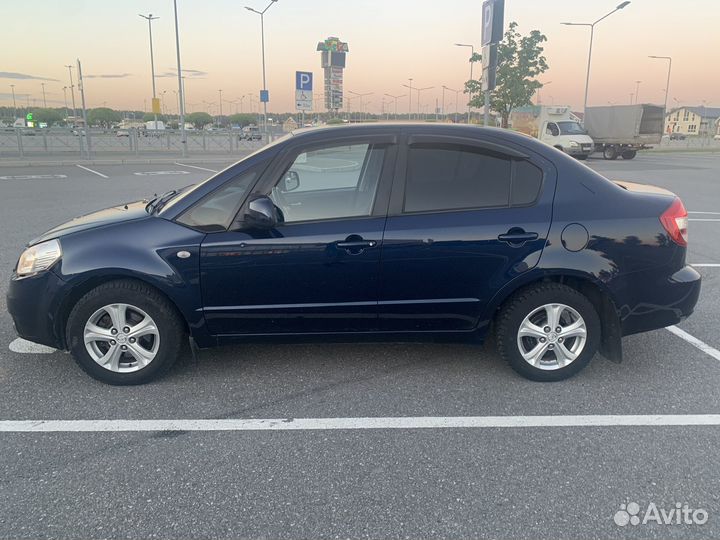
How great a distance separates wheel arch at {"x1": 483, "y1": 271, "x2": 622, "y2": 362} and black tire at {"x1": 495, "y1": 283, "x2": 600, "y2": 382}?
0.16 ft

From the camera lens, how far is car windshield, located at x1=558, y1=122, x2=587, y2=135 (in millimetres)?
28406

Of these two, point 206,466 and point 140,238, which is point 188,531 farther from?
point 140,238

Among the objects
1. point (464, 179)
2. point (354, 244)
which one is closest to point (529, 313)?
point (464, 179)

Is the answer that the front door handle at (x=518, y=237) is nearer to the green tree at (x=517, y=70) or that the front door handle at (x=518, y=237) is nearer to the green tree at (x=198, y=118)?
the green tree at (x=517, y=70)

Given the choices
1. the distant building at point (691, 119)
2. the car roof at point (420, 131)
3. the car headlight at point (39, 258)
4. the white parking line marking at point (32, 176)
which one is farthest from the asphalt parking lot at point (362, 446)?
the distant building at point (691, 119)

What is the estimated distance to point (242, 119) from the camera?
11888cm

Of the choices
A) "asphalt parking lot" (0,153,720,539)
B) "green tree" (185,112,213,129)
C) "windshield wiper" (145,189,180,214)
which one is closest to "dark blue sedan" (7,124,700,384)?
"windshield wiper" (145,189,180,214)

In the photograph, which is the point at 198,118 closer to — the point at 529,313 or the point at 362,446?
the point at 529,313

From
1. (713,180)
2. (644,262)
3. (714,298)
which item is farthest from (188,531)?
(713,180)

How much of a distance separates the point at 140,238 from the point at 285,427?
1.48 meters

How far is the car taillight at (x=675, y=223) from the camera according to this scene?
11.8 feet

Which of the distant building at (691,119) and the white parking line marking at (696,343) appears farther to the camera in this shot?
the distant building at (691,119)

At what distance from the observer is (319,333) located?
366 centimetres
